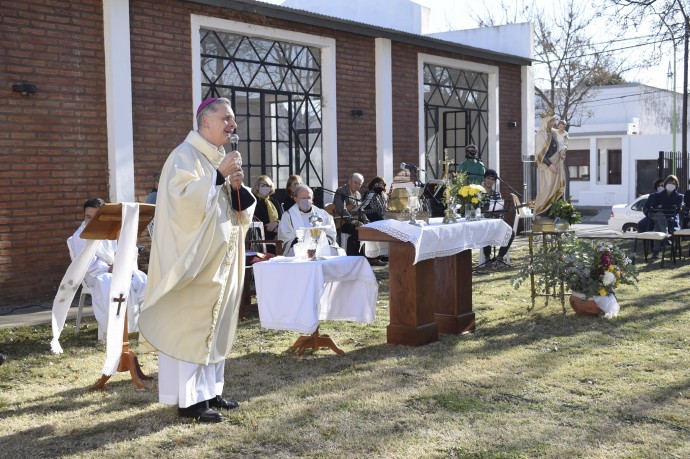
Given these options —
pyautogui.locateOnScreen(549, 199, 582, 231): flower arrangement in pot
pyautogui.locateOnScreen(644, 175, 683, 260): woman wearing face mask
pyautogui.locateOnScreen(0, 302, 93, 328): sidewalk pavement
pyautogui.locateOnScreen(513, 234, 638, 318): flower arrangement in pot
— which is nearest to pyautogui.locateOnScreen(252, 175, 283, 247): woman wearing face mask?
pyautogui.locateOnScreen(0, 302, 93, 328): sidewalk pavement

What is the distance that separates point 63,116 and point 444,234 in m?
5.42

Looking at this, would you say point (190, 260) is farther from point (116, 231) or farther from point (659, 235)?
point (659, 235)

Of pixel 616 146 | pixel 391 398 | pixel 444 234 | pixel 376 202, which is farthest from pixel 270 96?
pixel 616 146

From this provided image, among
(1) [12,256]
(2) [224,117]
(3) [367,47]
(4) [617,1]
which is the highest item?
(4) [617,1]

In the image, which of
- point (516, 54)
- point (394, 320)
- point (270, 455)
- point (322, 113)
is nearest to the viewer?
point (270, 455)

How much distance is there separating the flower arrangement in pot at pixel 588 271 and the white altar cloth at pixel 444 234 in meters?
0.71

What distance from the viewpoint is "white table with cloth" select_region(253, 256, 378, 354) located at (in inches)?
272

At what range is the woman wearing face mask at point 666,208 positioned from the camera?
51.8 ft

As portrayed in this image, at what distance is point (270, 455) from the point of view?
4715 millimetres

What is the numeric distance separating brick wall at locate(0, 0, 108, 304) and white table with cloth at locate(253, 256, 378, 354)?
4.35m

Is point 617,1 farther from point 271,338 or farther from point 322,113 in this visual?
point 271,338

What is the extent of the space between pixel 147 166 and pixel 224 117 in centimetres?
627

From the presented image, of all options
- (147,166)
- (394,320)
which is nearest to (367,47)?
(147,166)

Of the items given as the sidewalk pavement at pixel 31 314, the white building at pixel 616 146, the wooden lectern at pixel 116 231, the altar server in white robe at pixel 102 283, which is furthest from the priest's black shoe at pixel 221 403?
the white building at pixel 616 146
